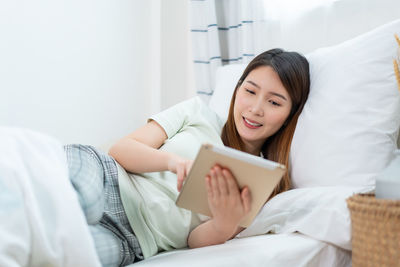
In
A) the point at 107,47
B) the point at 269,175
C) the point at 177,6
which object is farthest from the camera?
the point at 177,6

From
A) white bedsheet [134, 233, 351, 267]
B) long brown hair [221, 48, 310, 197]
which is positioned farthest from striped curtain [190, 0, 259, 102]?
white bedsheet [134, 233, 351, 267]

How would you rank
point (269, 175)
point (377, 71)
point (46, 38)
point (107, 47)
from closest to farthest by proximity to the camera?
point (269, 175) < point (377, 71) < point (46, 38) < point (107, 47)

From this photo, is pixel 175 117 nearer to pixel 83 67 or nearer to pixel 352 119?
pixel 352 119

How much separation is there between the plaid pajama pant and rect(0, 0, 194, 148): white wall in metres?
0.92

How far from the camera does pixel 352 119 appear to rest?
3.46 feet

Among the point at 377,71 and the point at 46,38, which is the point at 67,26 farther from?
the point at 377,71

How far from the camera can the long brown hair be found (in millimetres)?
1174

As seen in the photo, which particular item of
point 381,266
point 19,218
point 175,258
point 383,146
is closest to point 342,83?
point 383,146

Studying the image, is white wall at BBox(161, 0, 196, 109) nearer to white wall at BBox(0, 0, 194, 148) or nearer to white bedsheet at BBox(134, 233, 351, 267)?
white wall at BBox(0, 0, 194, 148)

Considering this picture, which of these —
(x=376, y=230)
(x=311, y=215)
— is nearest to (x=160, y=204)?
(x=311, y=215)

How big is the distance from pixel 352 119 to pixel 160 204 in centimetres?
54

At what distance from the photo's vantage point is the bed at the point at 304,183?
579 millimetres

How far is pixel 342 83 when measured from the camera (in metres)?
1.10

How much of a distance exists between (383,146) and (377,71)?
0.66 feet
